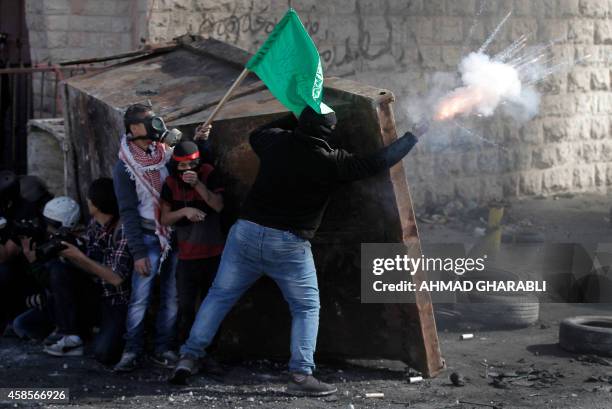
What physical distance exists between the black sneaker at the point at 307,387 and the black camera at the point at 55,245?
1.75 meters

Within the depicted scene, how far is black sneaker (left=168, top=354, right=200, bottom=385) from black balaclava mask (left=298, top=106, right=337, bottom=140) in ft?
5.15

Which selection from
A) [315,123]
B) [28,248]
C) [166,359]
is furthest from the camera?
[28,248]

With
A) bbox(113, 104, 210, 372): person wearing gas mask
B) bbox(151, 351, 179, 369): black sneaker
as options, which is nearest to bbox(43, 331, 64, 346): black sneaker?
bbox(113, 104, 210, 372): person wearing gas mask

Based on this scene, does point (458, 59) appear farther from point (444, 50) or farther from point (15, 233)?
point (15, 233)

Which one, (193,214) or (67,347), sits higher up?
(193,214)

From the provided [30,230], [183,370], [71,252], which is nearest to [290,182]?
[183,370]

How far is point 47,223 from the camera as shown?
7102mm

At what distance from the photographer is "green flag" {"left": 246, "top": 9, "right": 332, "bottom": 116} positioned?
19.9 ft

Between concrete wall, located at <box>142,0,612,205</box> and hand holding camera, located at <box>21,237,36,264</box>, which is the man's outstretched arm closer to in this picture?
hand holding camera, located at <box>21,237,36,264</box>

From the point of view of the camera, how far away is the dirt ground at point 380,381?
241 inches

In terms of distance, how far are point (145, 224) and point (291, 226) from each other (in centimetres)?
108

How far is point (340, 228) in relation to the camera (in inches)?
257

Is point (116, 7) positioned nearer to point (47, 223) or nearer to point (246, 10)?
point (246, 10)

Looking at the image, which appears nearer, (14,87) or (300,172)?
(300,172)
